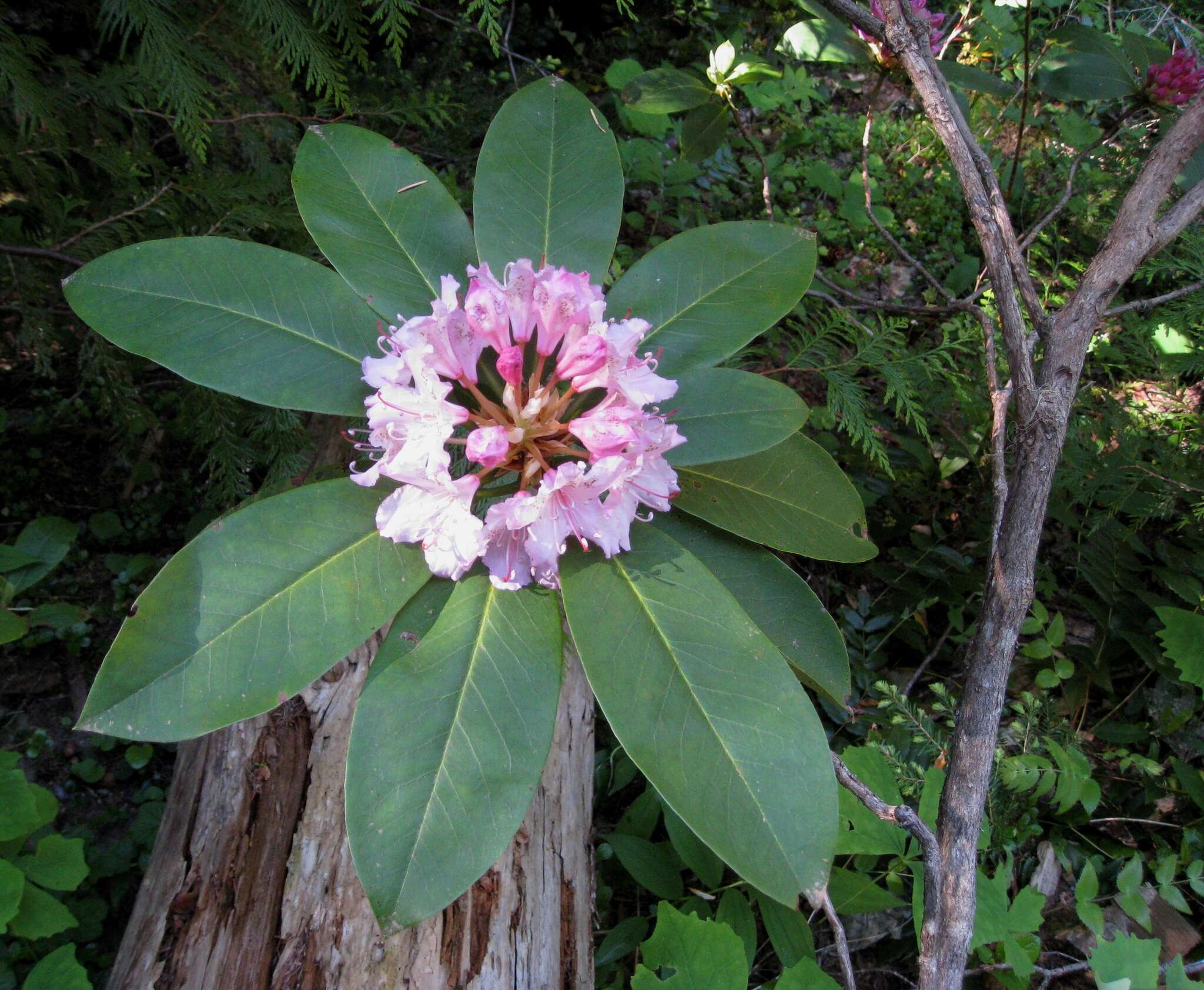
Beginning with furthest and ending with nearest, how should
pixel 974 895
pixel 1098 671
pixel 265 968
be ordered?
1. pixel 1098 671
2. pixel 265 968
3. pixel 974 895

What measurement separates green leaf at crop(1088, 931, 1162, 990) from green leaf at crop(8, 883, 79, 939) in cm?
150

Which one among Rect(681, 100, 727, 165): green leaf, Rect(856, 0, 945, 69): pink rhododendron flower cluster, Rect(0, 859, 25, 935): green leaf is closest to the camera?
Rect(0, 859, 25, 935): green leaf

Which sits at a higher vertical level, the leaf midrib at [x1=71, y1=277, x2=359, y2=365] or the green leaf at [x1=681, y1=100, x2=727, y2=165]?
the green leaf at [x1=681, y1=100, x2=727, y2=165]

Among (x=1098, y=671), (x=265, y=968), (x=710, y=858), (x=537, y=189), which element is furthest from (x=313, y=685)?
(x=1098, y=671)

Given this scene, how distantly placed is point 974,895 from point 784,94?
3.18 meters

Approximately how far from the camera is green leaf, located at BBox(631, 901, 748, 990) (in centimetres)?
121

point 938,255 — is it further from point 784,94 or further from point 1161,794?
point 1161,794

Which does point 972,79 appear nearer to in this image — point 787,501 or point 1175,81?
point 1175,81

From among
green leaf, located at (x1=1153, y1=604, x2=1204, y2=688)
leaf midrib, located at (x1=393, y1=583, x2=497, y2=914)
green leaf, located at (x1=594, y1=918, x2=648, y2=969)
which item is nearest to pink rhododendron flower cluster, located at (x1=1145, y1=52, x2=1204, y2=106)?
green leaf, located at (x1=1153, y1=604, x2=1204, y2=688)

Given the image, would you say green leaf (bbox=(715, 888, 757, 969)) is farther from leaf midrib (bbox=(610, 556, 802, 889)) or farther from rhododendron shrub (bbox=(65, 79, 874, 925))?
leaf midrib (bbox=(610, 556, 802, 889))

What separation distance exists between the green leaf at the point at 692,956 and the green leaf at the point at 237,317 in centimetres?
95

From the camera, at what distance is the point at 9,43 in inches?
57.1

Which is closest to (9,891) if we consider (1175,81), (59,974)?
(59,974)

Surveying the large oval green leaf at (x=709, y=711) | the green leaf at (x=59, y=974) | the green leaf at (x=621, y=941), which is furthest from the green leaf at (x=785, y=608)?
the green leaf at (x=59, y=974)
